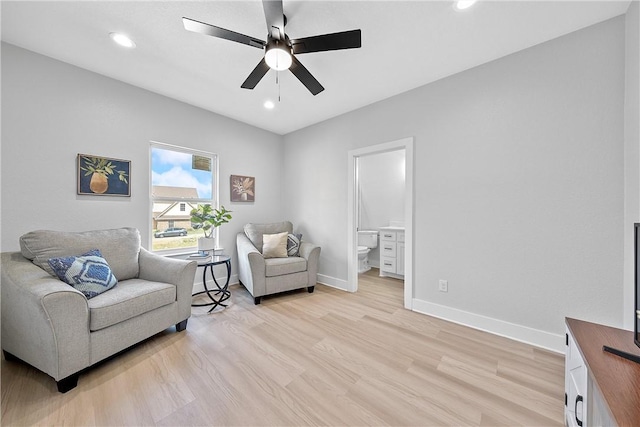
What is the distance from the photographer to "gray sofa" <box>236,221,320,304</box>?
9.64ft

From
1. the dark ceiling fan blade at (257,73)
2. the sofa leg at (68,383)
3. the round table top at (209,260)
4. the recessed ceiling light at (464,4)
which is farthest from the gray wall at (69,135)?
the recessed ceiling light at (464,4)

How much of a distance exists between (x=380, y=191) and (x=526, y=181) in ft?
9.60

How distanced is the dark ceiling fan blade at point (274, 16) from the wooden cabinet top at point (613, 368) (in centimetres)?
229

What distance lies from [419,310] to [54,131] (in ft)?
13.4

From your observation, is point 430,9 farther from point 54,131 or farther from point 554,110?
point 54,131

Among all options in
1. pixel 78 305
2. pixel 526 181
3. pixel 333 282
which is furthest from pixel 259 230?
pixel 526 181

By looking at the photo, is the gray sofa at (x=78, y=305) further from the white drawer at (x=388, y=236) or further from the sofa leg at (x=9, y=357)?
the white drawer at (x=388, y=236)

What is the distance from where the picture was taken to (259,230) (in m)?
3.66

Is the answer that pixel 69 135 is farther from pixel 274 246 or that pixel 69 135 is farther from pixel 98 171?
pixel 274 246

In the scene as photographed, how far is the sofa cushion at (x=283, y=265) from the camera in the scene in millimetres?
3018

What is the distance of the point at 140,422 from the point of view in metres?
1.31

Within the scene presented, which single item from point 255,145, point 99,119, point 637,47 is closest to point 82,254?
point 99,119

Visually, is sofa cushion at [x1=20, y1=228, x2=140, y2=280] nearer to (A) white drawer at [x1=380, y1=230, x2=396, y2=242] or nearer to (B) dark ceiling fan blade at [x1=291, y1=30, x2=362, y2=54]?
(B) dark ceiling fan blade at [x1=291, y1=30, x2=362, y2=54]

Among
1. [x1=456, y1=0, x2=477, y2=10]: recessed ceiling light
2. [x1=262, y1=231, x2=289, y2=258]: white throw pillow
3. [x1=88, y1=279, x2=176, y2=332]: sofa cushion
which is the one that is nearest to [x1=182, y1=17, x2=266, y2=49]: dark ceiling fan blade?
[x1=456, y1=0, x2=477, y2=10]: recessed ceiling light
